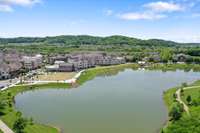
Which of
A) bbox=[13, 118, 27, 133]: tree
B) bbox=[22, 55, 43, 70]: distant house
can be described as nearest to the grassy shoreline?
bbox=[13, 118, 27, 133]: tree

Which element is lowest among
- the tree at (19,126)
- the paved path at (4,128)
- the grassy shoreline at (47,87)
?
the grassy shoreline at (47,87)

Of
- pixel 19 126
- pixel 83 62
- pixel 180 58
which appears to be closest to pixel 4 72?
pixel 83 62

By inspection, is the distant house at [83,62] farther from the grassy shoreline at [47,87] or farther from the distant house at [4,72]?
the distant house at [4,72]

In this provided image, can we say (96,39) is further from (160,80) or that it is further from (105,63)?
(160,80)

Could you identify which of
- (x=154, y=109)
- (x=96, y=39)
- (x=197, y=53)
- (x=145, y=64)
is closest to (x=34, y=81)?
(x=154, y=109)

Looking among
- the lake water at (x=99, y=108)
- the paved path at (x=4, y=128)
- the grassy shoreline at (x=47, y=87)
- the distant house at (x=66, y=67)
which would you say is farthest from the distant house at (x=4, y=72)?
the paved path at (x=4, y=128)

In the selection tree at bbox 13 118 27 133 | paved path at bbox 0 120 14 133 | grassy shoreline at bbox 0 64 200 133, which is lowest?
grassy shoreline at bbox 0 64 200 133

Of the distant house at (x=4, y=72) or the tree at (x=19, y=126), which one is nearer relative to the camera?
the tree at (x=19, y=126)

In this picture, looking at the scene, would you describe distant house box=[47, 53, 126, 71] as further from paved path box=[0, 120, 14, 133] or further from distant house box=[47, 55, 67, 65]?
paved path box=[0, 120, 14, 133]

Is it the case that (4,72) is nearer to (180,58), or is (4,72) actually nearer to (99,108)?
(99,108)
